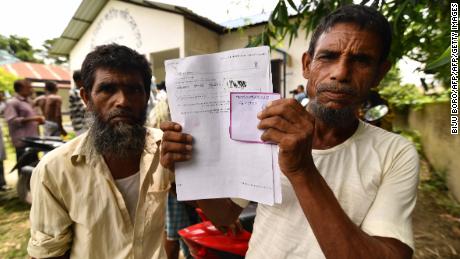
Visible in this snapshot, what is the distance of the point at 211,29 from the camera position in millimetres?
10062

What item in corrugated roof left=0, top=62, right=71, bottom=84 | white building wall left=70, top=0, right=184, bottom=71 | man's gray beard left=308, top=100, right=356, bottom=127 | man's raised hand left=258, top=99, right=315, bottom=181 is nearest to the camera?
man's raised hand left=258, top=99, right=315, bottom=181

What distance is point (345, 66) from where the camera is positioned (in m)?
1.10

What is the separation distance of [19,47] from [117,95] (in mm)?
35466

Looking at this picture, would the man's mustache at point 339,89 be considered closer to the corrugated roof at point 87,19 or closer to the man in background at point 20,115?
the man in background at point 20,115

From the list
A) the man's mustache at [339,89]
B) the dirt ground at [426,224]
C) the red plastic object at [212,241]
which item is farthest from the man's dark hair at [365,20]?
the dirt ground at [426,224]

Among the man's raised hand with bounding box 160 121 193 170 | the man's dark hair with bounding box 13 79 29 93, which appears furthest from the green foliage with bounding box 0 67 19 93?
the man's raised hand with bounding box 160 121 193 170

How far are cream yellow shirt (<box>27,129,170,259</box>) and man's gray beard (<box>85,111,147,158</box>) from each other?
0.19ft

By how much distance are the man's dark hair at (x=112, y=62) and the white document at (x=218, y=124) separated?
82cm

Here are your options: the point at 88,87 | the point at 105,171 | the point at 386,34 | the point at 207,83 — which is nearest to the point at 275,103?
the point at 207,83

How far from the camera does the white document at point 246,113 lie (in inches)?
35.6

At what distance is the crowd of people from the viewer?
855 mm

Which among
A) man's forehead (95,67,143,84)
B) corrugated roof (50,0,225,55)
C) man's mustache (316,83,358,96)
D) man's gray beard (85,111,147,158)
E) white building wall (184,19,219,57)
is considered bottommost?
man's gray beard (85,111,147,158)

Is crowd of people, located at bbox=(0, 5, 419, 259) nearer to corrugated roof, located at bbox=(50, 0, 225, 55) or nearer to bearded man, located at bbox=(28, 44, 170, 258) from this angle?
bearded man, located at bbox=(28, 44, 170, 258)

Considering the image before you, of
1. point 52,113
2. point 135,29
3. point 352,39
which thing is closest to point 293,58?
point 135,29
